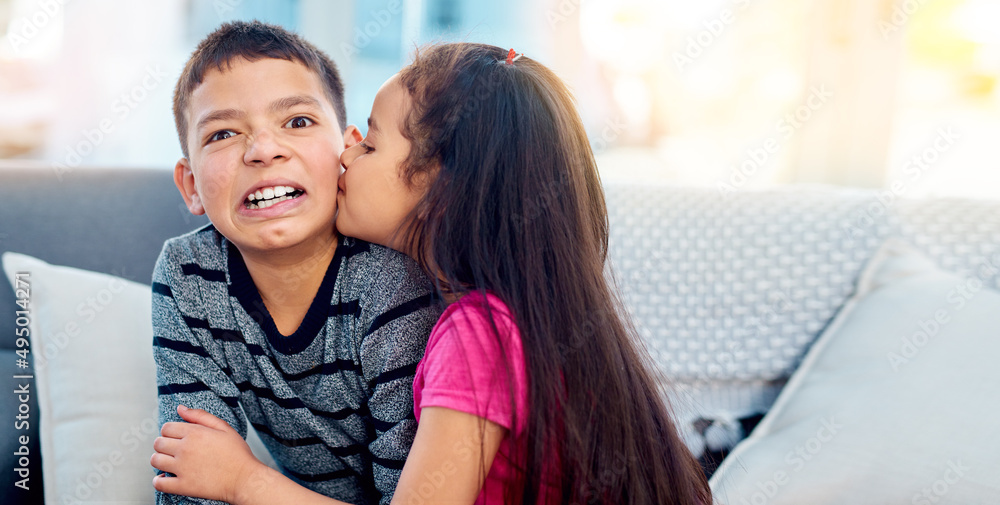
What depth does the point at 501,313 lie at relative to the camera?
785 mm

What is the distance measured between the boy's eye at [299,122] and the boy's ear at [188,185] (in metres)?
0.19

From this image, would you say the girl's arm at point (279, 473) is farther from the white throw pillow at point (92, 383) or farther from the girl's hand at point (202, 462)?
the white throw pillow at point (92, 383)

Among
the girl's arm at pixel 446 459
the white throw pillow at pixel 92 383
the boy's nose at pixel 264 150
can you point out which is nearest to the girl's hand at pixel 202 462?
the white throw pillow at pixel 92 383

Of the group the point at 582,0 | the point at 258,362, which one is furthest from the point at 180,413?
the point at 582,0

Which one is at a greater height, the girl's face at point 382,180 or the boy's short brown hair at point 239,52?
the boy's short brown hair at point 239,52

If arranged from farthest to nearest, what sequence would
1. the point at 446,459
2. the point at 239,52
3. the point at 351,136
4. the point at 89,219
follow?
the point at 89,219 < the point at 351,136 < the point at 239,52 < the point at 446,459

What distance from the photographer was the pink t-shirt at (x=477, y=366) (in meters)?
0.74

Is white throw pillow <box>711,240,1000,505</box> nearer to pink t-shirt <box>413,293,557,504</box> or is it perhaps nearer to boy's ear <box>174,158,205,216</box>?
pink t-shirt <box>413,293,557,504</box>

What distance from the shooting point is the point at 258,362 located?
3.24ft

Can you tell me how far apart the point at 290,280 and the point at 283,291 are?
0.02 metres

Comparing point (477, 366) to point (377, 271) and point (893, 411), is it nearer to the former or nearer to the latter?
point (377, 271)

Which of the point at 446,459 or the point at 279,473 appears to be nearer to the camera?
the point at 446,459

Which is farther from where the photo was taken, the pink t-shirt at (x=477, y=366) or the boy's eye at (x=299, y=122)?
the boy's eye at (x=299, y=122)

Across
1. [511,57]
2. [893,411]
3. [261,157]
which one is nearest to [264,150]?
[261,157]
